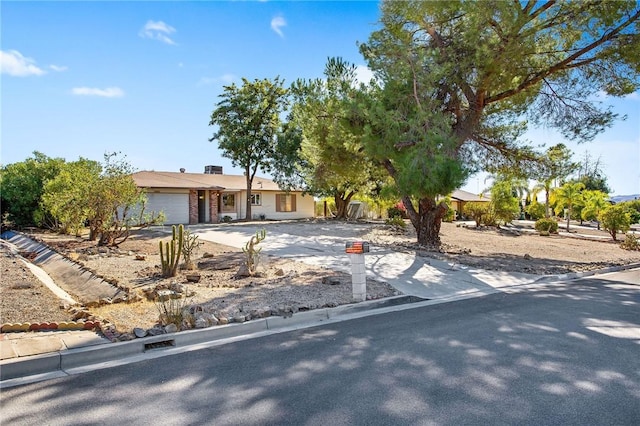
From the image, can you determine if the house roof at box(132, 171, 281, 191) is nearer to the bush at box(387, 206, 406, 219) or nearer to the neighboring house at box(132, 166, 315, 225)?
the neighboring house at box(132, 166, 315, 225)

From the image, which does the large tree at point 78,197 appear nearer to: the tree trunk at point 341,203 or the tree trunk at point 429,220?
the tree trunk at point 429,220

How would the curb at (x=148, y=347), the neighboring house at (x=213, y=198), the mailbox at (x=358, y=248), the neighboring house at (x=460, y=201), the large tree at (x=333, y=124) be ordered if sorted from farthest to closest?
the neighboring house at (x=460, y=201) → the neighboring house at (x=213, y=198) → the large tree at (x=333, y=124) → the mailbox at (x=358, y=248) → the curb at (x=148, y=347)

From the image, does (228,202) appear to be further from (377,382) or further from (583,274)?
(377,382)

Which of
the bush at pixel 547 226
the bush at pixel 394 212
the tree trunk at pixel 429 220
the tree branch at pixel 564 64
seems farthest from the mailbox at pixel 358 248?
the bush at pixel 394 212

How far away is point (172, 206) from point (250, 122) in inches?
302

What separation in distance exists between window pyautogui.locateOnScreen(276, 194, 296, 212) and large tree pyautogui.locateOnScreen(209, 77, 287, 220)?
4507 millimetres

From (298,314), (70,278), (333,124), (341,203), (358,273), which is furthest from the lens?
(341,203)

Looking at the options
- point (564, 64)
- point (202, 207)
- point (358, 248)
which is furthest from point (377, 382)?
point (202, 207)

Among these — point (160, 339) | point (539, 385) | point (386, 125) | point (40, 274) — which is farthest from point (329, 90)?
point (539, 385)

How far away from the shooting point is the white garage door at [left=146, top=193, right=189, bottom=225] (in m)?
26.7

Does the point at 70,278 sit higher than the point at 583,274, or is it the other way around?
the point at 70,278

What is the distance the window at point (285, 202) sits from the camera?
34969 mm

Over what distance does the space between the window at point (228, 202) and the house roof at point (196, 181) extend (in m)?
0.84

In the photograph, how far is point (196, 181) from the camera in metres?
30.4
